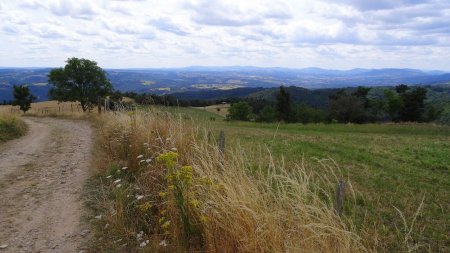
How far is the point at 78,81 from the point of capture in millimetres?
50062

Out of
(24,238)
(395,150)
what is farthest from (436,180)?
(24,238)

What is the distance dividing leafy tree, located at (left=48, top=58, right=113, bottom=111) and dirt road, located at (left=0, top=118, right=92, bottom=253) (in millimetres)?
40494

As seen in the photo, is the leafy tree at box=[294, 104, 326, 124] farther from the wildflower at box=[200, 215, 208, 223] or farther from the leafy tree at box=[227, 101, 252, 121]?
the wildflower at box=[200, 215, 208, 223]

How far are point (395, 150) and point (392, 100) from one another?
2713 inches

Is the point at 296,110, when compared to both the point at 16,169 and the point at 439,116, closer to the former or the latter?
the point at 439,116

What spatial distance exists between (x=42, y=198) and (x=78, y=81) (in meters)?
47.4

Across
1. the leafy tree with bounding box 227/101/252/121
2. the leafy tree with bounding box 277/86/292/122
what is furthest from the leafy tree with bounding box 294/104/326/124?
the leafy tree with bounding box 227/101/252/121

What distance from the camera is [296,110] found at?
79.8 m

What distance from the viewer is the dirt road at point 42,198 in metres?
4.77

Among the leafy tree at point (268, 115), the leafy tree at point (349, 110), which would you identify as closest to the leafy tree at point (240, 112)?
the leafy tree at point (268, 115)

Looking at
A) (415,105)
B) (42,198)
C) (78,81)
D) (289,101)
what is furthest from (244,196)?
(415,105)

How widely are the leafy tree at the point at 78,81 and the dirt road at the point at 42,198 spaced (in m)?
40.5

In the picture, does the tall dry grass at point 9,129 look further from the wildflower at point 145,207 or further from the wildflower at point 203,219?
the wildflower at point 203,219

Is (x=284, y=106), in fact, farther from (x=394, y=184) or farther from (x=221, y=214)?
(x=221, y=214)
